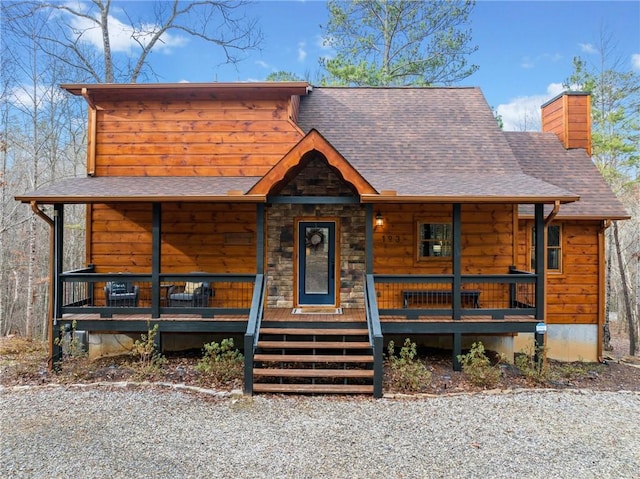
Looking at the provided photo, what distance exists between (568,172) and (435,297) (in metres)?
5.19

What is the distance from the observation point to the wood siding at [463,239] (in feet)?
26.9

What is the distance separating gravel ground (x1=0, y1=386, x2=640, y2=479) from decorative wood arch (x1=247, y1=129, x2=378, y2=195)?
3.37 m

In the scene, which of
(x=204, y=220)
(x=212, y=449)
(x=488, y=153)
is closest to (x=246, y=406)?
(x=212, y=449)

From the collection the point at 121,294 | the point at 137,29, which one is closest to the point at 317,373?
the point at 121,294

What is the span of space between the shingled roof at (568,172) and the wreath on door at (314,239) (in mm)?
4666

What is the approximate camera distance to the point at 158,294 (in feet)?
22.4

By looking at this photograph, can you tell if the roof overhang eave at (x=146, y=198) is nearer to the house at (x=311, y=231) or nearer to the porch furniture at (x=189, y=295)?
the house at (x=311, y=231)

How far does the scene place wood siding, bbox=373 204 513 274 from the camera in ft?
26.9

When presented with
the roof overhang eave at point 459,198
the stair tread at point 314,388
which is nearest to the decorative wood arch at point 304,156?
the roof overhang eave at point 459,198

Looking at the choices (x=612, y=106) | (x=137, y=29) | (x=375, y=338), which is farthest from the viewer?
(x=137, y=29)

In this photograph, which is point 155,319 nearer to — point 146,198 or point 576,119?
point 146,198

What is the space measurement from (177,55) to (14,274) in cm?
1131

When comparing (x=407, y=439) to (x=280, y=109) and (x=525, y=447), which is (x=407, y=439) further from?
(x=280, y=109)

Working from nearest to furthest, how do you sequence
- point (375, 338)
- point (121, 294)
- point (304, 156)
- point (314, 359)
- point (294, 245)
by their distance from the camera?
point (375, 338)
point (314, 359)
point (304, 156)
point (121, 294)
point (294, 245)
